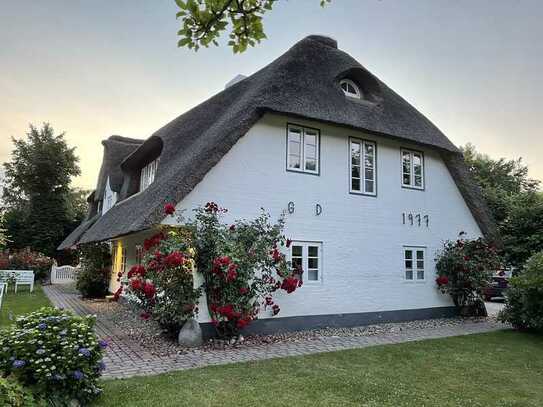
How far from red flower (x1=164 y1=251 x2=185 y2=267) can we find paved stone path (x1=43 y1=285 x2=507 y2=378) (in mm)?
1745

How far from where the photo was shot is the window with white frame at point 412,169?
495 inches

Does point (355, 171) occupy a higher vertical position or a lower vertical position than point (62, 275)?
higher

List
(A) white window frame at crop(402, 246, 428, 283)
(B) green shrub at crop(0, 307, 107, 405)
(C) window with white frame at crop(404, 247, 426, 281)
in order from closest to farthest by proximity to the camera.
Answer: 1. (B) green shrub at crop(0, 307, 107, 405)
2. (A) white window frame at crop(402, 246, 428, 283)
3. (C) window with white frame at crop(404, 247, 426, 281)

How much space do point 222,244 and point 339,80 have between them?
699 cm

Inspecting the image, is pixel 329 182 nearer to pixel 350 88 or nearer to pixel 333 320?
pixel 333 320

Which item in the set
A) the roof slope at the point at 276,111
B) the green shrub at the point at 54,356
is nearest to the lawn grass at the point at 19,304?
the roof slope at the point at 276,111

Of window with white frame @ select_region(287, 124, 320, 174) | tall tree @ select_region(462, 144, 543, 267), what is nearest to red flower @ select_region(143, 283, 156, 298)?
window with white frame @ select_region(287, 124, 320, 174)

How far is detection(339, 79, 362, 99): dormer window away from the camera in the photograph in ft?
41.7

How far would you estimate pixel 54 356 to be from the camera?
4.33 metres

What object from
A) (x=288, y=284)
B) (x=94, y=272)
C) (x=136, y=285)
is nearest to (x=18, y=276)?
(x=94, y=272)

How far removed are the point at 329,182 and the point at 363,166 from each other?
4.86 ft

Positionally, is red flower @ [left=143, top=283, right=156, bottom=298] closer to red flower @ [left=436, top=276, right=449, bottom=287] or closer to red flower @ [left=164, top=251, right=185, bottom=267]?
red flower @ [left=164, top=251, right=185, bottom=267]

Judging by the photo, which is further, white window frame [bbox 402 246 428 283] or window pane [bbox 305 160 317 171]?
white window frame [bbox 402 246 428 283]

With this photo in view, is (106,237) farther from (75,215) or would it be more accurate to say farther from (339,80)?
(75,215)
